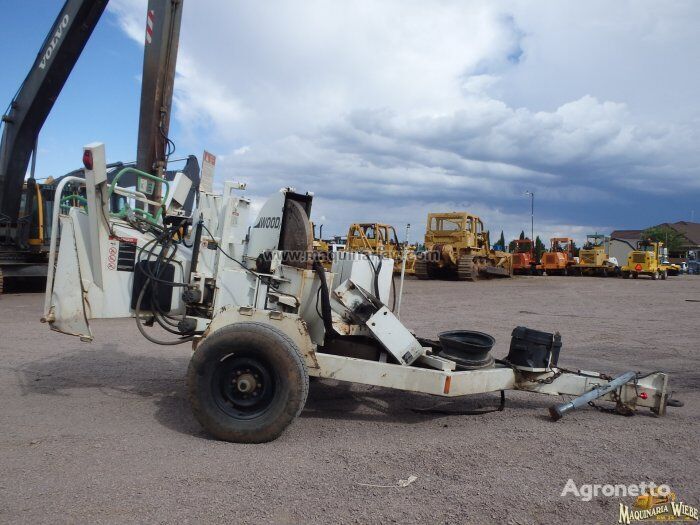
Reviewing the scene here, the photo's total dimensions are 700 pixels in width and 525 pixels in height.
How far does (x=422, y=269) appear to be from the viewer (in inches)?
949

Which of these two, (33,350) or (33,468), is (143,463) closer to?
(33,468)

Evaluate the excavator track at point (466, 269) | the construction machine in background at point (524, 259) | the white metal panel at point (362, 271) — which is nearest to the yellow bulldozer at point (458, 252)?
the excavator track at point (466, 269)

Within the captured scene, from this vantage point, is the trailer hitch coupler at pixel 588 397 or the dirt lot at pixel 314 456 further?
the trailer hitch coupler at pixel 588 397

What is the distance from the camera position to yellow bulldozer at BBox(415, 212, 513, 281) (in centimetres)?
2286

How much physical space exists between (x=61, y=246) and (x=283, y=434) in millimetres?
2429

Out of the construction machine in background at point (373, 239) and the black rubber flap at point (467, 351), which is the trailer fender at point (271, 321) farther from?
the construction machine in background at point (373, 239)

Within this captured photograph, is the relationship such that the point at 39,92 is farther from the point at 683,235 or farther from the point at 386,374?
the point at 683,235

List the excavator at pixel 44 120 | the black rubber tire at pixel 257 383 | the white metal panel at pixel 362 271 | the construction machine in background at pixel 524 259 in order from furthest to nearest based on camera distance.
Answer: the construction machine in background at pixel 524 259 < the excavator at pixel 44 120 < the white metal panel at pixel 362 271 < the black rubber tire at pixel 257 383

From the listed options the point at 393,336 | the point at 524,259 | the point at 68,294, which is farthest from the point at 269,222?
the point at 524,259

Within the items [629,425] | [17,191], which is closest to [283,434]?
[629,425]

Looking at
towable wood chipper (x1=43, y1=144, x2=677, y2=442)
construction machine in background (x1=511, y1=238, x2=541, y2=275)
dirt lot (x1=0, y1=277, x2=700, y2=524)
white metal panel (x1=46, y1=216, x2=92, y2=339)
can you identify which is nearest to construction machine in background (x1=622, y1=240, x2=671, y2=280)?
construction machine in background (x1=511, y1=238, x2=541, y2=275)

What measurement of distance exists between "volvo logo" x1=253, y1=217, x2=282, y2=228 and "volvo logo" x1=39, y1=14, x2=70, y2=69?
8045 mm

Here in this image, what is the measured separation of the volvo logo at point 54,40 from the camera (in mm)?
10055

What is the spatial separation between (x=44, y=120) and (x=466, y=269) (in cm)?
1650
